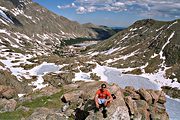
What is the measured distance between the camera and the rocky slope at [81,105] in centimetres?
3322

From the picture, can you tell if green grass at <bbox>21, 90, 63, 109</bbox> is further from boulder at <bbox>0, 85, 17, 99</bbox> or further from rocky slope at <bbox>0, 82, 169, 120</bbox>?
boulder at <bbox>0, 85, 17, 99</bbox>

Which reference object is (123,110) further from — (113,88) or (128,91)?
(128,91)

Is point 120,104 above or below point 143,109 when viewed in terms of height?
above

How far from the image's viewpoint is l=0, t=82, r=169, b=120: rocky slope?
33.2 meters

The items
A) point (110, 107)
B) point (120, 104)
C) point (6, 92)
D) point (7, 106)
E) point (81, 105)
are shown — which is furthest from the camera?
point (6, 92)

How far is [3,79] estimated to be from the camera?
91250mm

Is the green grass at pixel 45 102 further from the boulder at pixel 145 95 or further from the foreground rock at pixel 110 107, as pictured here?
the boulder at pixel 145 95

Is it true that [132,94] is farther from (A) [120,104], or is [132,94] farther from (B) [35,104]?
(B) [35,104]

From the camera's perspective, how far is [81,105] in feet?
124

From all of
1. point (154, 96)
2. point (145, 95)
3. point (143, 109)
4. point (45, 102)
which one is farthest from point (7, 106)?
point (154, 96)

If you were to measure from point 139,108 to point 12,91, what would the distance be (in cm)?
2074

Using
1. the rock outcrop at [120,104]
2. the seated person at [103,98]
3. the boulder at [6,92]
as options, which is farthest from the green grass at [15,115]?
the seated person at [103,98]

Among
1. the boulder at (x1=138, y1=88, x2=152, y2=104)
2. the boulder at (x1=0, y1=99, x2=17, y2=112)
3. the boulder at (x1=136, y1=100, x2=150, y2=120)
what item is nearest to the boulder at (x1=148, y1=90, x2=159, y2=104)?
the boulder at (x1=138, y1=88, x2=152, y2=104)

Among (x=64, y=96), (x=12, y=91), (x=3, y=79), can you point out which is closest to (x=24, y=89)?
(x=3, y=79)
